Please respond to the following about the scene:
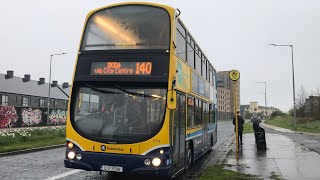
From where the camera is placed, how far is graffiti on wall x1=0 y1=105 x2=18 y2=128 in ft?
Result: 142

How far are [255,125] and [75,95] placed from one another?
13.0 m

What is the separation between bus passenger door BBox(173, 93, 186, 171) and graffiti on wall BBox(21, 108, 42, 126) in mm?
41642

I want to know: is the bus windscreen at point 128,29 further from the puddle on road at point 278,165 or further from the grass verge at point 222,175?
the puddle on road at point 278,165

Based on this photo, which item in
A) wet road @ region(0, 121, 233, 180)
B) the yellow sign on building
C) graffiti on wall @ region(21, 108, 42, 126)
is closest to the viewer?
wet road @ region(0, 121, 233, 180)

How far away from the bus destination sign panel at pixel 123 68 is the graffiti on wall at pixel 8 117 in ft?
124

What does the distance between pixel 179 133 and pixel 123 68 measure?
7.06ft

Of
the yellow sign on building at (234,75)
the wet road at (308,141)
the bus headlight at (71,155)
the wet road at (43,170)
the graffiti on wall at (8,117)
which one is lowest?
the wet road at (43,170)

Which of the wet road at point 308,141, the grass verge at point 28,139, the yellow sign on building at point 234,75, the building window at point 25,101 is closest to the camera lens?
the yellow sign on building at point 234,75

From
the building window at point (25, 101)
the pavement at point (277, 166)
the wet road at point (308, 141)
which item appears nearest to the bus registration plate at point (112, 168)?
the pavement at point (277, 166)

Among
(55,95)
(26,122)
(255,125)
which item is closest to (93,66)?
(255,125)

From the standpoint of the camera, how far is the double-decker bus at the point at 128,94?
8352 millimetres

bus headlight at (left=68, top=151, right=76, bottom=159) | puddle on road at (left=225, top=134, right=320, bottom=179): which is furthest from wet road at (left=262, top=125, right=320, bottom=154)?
bus headlight at (left=68, top=151, right=76, bottom=159)

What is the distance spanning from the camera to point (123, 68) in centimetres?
879

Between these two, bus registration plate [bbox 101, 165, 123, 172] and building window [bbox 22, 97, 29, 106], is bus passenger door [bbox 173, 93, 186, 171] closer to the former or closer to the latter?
bus registration plate [bbox 101, 165, 123, 172]
